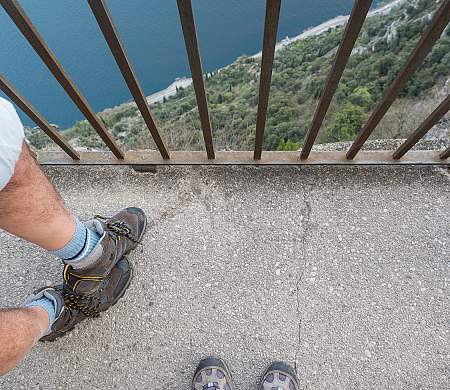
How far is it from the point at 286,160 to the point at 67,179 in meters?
1.17

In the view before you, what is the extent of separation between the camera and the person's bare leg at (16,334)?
1272mm

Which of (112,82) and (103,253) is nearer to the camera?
(103,253)

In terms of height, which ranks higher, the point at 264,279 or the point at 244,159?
the point at 244,159

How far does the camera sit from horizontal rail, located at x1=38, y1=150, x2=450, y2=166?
2.16m

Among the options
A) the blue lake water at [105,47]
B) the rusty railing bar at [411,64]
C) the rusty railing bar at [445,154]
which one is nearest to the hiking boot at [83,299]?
the rusty railing bar at [411,64]

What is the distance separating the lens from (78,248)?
1.60 metres

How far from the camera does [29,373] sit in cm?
180

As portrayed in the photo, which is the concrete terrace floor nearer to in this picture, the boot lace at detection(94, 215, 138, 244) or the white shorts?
the boot lace at detection(94, 215, 138, 244)

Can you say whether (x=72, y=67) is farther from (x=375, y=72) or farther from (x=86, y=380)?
(x=86, y=380)

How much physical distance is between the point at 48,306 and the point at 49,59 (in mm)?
941

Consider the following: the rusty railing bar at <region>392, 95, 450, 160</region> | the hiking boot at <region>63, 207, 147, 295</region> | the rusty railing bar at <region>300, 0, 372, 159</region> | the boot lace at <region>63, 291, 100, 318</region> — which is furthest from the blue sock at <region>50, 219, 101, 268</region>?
the rusty railing bar at <region>392, 95, 450, 160</region>

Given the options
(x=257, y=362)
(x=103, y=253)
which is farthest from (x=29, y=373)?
(x=257, y=362)

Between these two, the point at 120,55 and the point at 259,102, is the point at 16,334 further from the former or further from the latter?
the point at 259,102

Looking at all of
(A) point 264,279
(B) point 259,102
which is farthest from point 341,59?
(A) point 264,279
